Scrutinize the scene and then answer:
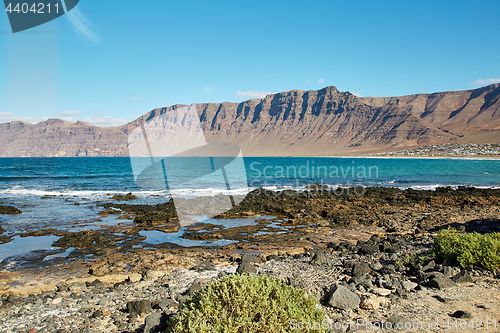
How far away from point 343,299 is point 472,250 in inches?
136

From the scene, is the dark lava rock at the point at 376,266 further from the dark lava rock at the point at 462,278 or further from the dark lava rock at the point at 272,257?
the dark lava rock at the point at 272,257

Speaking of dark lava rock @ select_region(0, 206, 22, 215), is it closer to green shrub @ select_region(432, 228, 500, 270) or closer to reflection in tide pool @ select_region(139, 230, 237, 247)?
reflection in tide pool @ select_region(139, 230, 237, 247)

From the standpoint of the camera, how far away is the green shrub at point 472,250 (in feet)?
19.7

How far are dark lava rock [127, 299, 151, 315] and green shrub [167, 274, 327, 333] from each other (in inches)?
89.7

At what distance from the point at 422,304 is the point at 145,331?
4532 mm

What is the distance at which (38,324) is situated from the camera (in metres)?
5.07

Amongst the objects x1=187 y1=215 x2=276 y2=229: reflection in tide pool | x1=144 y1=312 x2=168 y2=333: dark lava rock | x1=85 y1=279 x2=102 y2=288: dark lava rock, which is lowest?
x1=187 y1=215 x2=276 y2=229: reflection in tide pool

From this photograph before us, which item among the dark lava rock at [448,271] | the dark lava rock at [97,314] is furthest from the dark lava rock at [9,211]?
the dark lava rock at [448,271]

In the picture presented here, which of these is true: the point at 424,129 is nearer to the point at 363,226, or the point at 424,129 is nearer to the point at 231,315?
the point at 363,226

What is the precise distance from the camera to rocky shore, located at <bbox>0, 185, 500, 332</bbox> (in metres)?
4.85

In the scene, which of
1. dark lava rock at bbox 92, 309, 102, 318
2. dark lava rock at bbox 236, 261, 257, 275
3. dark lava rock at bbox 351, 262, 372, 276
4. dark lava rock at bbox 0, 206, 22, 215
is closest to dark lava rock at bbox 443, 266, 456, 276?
dark lava rock at bbox 351, 262, 372, 276

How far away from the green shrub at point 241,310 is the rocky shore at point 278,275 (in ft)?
4.27

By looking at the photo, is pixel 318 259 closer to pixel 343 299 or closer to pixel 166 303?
pixel 343 299

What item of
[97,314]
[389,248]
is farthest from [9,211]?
[389,248]
